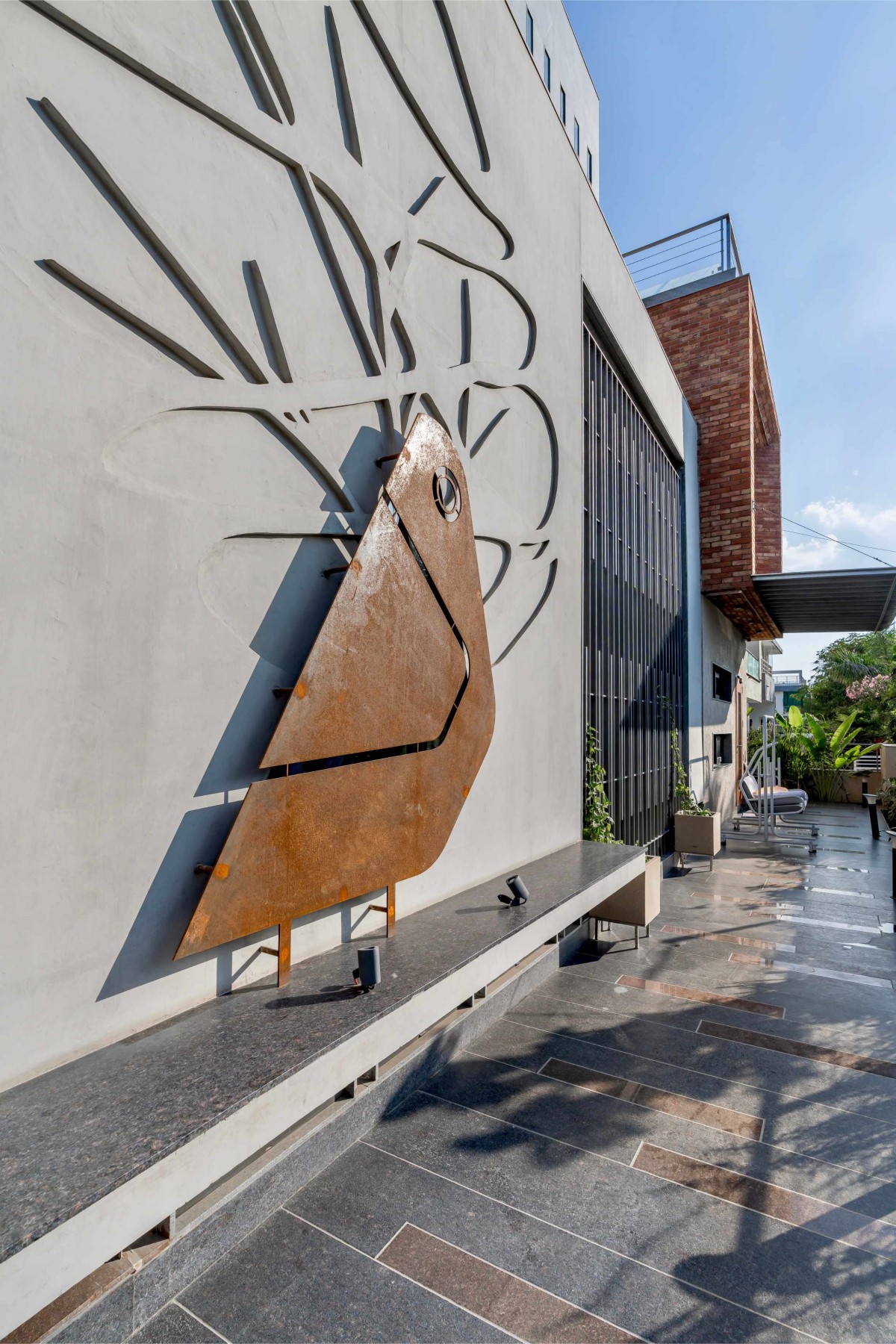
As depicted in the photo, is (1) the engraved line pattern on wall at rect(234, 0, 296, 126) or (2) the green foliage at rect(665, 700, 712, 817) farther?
(2) the green foliage at rect(665, 700, 712, 817)

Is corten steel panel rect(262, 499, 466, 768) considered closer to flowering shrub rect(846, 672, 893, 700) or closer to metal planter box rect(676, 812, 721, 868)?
metal planter box rect(676, 812, 721, 868)

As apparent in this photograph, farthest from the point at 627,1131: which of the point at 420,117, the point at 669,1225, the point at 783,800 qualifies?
the point at 783,800

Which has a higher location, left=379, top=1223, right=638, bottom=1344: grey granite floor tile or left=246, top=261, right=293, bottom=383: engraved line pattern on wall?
left=246, top=261, right=293, bottom=383: engraved line pattern on wall

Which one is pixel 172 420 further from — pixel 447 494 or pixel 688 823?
pixel 688 823

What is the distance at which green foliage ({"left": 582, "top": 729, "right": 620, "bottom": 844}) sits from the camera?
575cm

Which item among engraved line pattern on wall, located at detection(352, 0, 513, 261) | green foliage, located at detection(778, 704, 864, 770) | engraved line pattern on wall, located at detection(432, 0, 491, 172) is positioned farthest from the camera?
green foliage, located at detection(778, 704, 864, 770)

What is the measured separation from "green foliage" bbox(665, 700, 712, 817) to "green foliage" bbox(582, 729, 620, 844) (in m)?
3.19

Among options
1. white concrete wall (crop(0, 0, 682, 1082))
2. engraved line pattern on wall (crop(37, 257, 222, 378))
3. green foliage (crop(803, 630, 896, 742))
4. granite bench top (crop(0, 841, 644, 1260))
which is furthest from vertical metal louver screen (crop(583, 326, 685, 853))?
green foliage (crop(803, 630, 896, 742))

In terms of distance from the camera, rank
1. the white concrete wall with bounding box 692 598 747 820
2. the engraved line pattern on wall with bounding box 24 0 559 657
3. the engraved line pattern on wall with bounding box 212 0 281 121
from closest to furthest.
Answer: the engraved line pattern on wall with bounding box 24 0 559 657
the engraved line pattern on wall with bounding box 212 0 281 121
the white concrete wall with bounding box 692 598 747 820

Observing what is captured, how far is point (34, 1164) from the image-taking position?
1.40 m

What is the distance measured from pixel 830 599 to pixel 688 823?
579 cm

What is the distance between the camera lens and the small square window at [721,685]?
12023mm

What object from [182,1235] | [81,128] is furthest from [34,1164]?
[81,128]

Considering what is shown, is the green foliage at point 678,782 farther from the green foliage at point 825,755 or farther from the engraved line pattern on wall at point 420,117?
the green foliage at point 825,755
